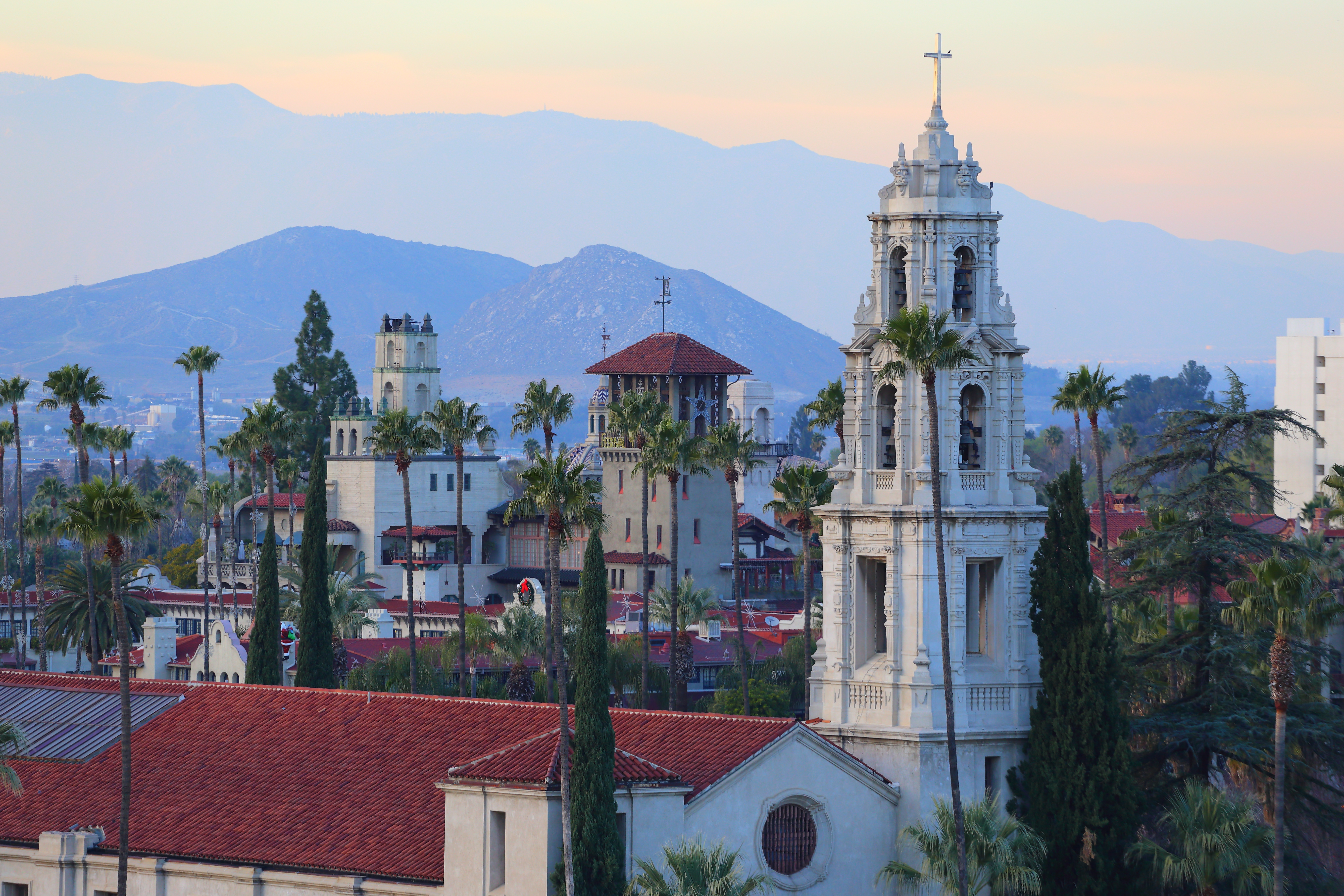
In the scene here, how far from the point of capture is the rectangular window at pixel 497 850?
147 feet

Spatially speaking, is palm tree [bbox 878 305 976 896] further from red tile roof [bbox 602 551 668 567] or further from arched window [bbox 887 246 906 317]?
red tile roof [bbox 602 551 668 567]

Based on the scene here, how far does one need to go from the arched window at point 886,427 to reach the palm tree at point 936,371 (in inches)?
39.6

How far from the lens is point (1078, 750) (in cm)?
4925

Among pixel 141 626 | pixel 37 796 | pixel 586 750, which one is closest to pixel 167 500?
pixel 141 626

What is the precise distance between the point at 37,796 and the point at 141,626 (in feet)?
181

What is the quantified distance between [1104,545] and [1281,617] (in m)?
22.3

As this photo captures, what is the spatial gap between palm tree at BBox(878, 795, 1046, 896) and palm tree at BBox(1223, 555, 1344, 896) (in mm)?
4869

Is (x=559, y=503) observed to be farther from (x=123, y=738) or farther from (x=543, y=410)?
(x=543, y=410)

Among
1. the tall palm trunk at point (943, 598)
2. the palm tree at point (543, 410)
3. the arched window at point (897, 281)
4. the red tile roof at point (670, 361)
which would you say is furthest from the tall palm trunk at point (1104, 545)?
the red tile roof at point (670, 361)

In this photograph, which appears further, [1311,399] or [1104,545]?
[1311,399]

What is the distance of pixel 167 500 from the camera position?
5630 inches

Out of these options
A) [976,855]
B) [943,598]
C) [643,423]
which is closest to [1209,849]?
[976,855]

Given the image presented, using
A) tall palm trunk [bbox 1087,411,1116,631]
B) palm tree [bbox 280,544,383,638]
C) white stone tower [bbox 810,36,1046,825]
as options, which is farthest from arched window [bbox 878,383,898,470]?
palm tree [bbox 280,544,383,638]

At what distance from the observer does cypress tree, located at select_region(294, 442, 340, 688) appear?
65.5 metres
